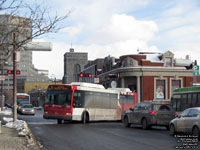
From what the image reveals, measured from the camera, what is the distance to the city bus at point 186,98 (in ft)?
91.2

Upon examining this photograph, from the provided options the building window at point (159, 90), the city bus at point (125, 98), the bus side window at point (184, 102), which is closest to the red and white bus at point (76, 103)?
the city bus at point (125, 98)

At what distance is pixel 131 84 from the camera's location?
6550 cm

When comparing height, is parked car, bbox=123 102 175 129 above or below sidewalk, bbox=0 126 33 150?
above

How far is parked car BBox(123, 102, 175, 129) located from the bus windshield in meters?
5.89

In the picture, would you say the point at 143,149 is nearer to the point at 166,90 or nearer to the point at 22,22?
the point at 22,22

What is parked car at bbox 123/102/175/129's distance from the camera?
2316 cm

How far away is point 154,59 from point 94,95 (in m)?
38.3

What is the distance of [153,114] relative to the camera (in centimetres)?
2316

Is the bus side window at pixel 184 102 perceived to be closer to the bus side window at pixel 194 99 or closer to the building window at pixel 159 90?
the bus side window at pixel 194 99

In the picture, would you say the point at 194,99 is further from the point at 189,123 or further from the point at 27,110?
the point at 27,110

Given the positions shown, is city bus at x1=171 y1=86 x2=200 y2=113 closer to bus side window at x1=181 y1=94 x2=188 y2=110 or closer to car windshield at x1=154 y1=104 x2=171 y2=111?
bus side window at x1=181 y1=94 x2=188 y2=110

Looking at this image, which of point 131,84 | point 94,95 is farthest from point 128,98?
point 131,84

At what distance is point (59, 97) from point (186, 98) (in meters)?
9.90

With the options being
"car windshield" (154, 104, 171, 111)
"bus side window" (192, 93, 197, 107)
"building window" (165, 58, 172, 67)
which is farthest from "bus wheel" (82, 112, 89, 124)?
"building window" (165, 58, 172, 67)
